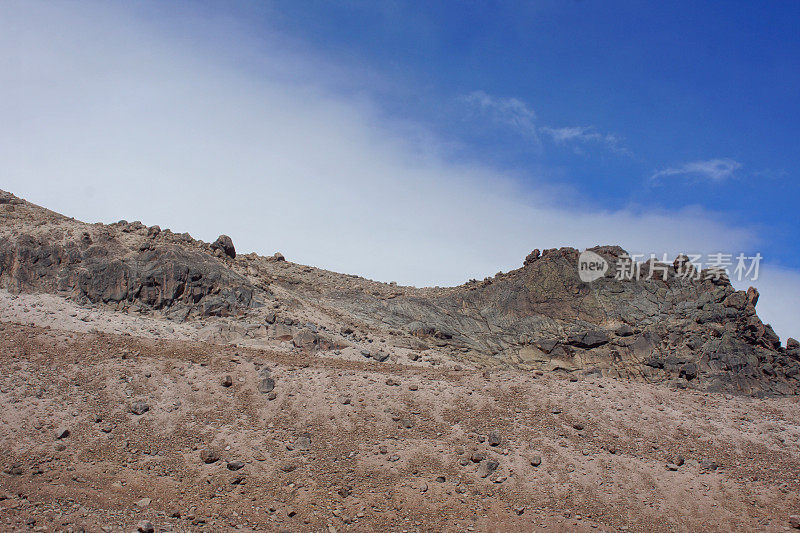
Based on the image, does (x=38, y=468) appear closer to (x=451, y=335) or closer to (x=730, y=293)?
(x=451, y=335)

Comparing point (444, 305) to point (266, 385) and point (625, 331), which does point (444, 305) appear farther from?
point (266, 385)

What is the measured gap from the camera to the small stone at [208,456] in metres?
13.2

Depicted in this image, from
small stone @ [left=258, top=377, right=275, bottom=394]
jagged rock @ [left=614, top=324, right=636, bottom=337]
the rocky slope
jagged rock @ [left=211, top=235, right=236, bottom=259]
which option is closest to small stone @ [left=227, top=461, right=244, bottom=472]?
small stone @ [left=258, top=377, right=275, bottom=394]

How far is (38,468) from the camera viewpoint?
483 inches

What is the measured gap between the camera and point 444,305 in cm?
3173

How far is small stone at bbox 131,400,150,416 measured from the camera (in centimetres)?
1445

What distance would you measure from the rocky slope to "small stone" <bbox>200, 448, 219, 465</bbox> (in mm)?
8864

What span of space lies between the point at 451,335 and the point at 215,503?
18.3m

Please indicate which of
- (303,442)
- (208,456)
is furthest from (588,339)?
(208,456)

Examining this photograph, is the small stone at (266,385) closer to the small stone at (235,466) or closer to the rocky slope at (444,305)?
the small stone at (235,466)

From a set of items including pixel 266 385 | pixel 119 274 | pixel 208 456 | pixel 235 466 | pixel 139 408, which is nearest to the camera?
pixel 235 466

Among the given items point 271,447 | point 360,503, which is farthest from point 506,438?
point 271,447

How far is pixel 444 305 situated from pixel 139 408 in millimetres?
19956

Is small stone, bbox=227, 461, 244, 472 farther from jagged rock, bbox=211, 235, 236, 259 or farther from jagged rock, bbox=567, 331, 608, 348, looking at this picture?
jagged rock, bbox=567, 331, 608, 348
